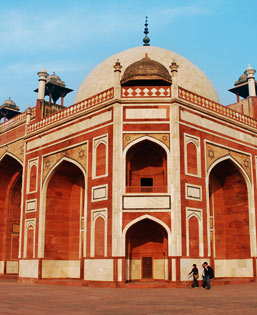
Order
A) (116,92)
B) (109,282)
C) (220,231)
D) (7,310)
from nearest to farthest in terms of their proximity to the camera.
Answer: (7,310)
(109,282)
(116,92)
(220,231)

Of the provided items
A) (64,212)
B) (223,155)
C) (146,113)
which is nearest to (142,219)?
(146,113)

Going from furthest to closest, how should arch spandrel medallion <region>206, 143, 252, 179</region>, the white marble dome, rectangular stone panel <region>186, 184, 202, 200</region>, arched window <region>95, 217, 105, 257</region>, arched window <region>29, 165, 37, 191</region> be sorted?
the white marble dome → arched window <region>29, 165, 37, 191</region> → arch spandrel medallion <region>206, 143, 252, 179</region> → rectangular stone panel <region>186, 184, 202, 200</region> → arched window <region>95, 217, 105, 257</region>

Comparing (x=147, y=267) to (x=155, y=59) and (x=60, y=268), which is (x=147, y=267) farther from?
(x=155, y=59)

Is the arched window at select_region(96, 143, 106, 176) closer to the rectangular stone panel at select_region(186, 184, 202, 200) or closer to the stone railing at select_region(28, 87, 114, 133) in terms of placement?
the stone railing at select_region(28, 87, 114, 133)

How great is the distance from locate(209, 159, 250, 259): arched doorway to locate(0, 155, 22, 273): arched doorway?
44.2 ft

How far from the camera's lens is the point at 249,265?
67.4 ft

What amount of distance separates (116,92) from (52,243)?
8.67m

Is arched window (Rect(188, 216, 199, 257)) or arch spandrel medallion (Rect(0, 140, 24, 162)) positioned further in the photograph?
arch spandrel medallion (Rect(0, 140, 24, 162))

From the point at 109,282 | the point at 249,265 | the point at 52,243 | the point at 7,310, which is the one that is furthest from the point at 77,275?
the point at 7,310

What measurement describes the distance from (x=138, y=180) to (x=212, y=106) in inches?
205

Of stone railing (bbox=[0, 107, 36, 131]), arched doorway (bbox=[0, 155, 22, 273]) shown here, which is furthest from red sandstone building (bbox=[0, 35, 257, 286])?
arched doorway (bbox=[0, 155, 22, 273])

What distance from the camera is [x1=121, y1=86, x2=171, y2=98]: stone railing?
1827 centimetres

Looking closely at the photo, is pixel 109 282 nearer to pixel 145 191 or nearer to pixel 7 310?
pixel 145 191

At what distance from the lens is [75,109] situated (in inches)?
807
